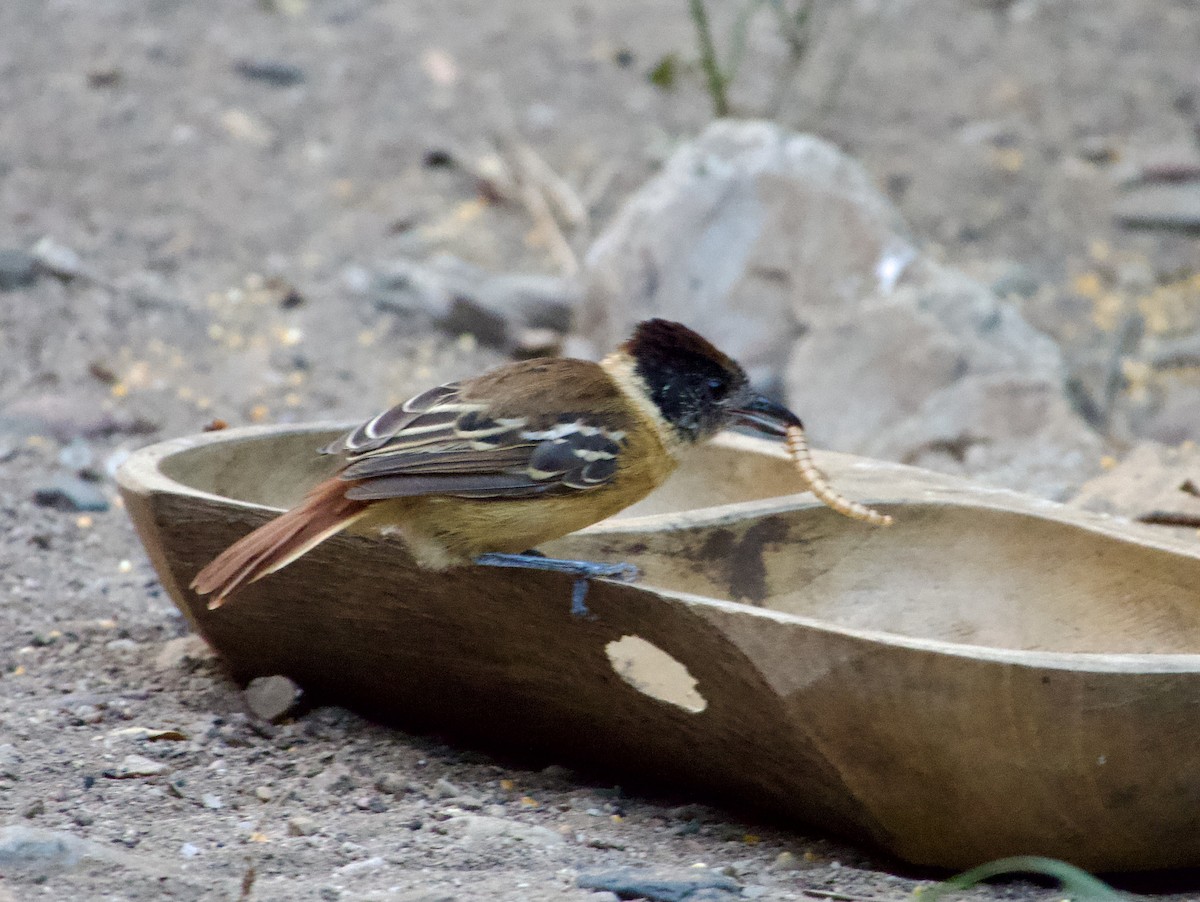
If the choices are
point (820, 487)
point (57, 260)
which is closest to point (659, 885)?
point (820, 487)

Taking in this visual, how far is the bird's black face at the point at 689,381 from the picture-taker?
410 cm

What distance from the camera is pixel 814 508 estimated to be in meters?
4.30

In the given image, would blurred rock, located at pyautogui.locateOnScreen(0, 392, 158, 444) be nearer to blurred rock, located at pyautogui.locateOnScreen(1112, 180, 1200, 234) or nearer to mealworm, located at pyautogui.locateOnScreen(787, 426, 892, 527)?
mealworm, located at pyautogui.locateOnScreen(787, 426, 892, 527)

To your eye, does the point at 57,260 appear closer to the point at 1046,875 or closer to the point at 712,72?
the point at 712,72

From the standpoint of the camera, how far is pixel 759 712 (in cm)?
335

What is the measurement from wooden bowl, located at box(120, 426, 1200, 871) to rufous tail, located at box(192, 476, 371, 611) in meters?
0.12

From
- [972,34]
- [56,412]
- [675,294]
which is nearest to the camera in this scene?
[56,412]

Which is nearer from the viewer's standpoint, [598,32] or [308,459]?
[308,459]

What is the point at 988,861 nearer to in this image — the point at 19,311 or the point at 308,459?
the point at 308,459

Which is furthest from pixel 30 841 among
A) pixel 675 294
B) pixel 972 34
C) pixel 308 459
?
pixel 972 34

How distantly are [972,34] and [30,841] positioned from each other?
8569 mm

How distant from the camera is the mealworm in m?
4.10

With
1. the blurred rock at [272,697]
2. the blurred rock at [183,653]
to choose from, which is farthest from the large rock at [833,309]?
the blurred rock at [272,697]

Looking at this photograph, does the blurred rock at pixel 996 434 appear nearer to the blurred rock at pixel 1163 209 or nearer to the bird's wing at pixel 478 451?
the bird's wing at pixel 478 451
